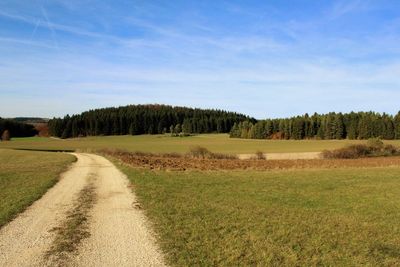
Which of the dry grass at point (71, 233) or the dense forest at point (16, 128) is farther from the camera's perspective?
the dense forest at point (16, 128)

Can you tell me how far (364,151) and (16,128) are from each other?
138 meters

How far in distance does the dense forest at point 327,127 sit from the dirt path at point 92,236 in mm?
106526

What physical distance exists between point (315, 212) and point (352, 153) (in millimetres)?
58165

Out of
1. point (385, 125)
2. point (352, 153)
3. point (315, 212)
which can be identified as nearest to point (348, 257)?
point (315, 212)

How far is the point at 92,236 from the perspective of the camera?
10242 millimetres

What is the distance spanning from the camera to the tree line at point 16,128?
158375 millimetres

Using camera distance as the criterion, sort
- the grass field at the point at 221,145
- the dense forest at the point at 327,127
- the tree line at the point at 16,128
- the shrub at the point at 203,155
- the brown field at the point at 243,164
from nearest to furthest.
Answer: the brown field at the point at 243,164
the shrub at the point at 203,155
the grass field at the point at 221,145
the dense forest at the point at 327,127
the tree line at the point at 16,128

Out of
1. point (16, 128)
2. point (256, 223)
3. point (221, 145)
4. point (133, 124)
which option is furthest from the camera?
point (16, 128)

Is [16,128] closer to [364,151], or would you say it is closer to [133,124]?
[133,124]

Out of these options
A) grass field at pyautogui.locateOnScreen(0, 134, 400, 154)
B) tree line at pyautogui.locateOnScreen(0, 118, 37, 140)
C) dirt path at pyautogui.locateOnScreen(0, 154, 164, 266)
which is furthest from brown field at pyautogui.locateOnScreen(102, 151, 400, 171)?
tree line at pyautogui.locateOnScreen(0, 118, 37, 140)

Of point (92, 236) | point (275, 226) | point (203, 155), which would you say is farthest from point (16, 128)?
point (275, 226)

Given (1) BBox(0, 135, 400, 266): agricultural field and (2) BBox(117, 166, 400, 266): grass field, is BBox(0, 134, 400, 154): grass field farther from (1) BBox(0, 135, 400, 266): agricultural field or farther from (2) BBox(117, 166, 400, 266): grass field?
(2) BBox(117, 166, 400, 266): grass field

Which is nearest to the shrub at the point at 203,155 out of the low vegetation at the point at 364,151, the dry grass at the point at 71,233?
the low vegetation at the point at 364,151

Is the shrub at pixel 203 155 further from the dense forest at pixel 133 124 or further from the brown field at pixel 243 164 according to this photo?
the dense forest at pixel 133 124
